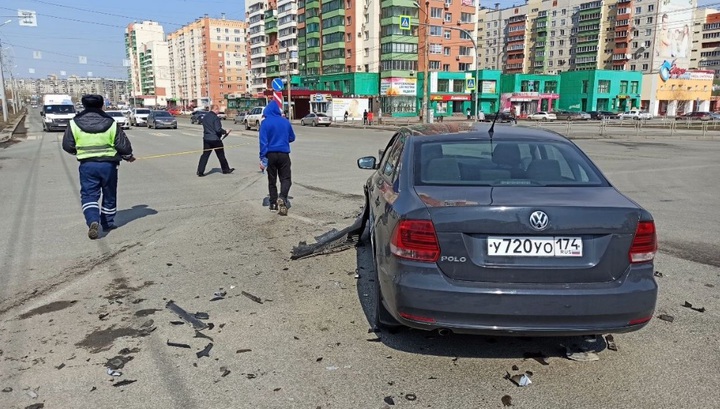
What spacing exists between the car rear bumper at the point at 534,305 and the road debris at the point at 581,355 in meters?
0.46

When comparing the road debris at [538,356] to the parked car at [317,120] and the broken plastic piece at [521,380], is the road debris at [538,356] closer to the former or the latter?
the broken plastic piece at [521,380]

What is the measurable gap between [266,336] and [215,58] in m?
141

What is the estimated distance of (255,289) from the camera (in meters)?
4.68

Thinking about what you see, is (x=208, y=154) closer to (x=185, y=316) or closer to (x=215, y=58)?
(x=185, y=316)

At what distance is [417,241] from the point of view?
3.04m

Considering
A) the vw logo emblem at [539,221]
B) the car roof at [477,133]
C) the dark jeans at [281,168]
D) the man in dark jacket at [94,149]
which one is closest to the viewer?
the vw logo emblem at [539,221]

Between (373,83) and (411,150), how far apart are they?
76873 mm

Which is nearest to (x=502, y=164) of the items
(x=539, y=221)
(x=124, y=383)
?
(x=539, y=221)

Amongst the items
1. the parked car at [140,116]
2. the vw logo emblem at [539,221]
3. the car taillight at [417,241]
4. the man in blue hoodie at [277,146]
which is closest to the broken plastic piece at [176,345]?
the car taillight at [417,241]

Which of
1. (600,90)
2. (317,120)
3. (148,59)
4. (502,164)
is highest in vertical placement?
(148,59)

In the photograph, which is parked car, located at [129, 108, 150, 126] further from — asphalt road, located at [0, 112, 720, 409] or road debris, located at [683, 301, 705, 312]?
road debris, located at [683, 301, 705, 312]

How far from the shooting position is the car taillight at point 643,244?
297 centimetres

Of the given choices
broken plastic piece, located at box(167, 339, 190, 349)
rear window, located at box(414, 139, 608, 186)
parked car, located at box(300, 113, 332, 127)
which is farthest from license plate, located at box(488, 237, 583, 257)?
parked car, located at box(300, 113, 332, 127)

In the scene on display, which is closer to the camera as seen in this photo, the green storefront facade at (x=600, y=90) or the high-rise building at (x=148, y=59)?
the green storefront facade at (x=600, y=90)
